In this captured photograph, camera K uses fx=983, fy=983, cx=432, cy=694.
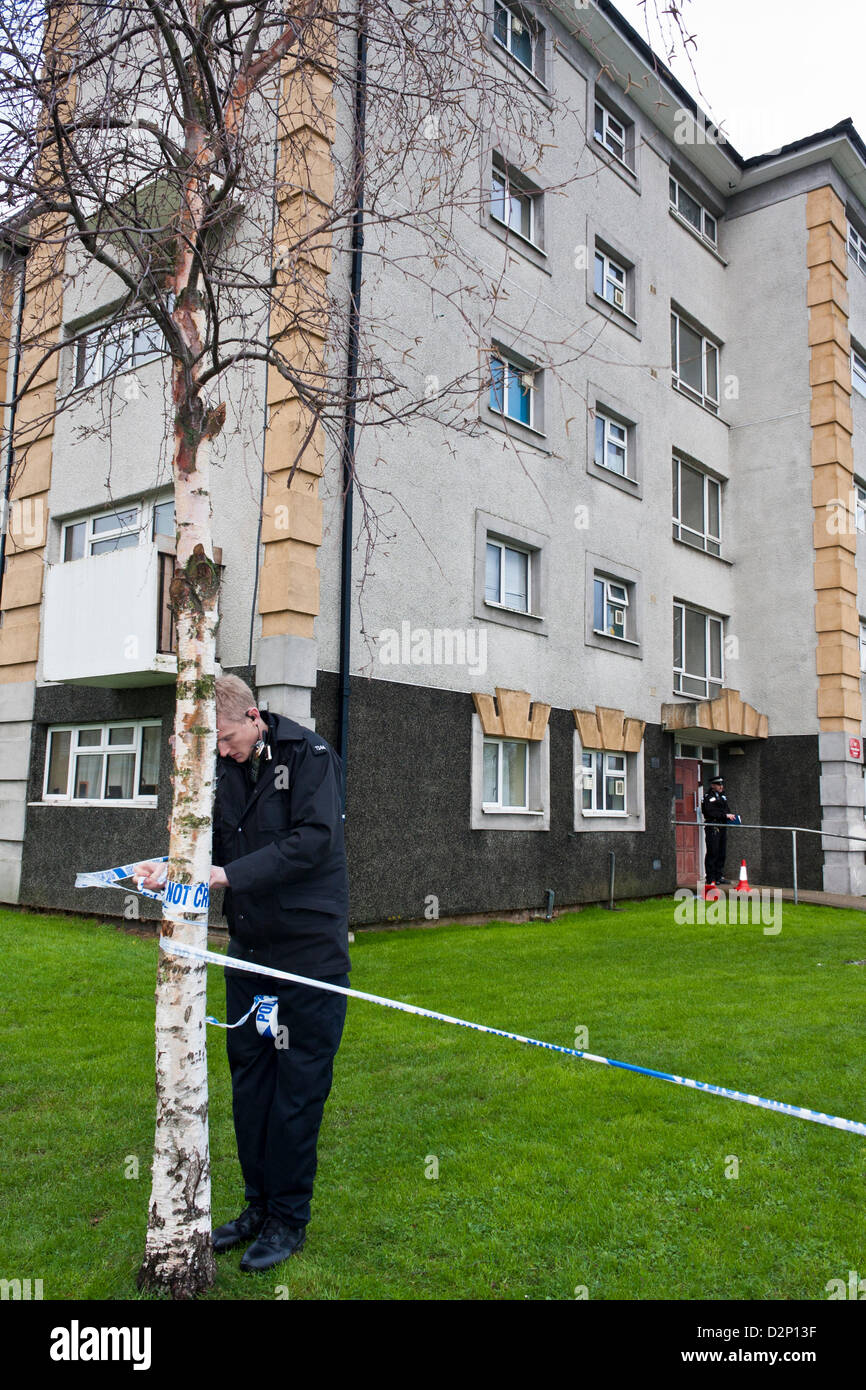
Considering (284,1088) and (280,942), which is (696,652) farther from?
(284,1088)

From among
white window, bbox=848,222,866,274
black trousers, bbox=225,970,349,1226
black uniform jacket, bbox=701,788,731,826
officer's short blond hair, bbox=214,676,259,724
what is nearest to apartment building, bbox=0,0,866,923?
white window, bbox=848,222,866,274

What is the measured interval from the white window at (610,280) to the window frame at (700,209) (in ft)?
9.22

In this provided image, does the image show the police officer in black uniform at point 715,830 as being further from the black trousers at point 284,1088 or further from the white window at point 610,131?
the black trousers at point 284,1088

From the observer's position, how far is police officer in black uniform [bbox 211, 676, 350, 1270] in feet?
12.2

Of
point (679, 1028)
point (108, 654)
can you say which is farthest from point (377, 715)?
point (679, 1028)

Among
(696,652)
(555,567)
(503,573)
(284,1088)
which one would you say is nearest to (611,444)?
(555,567)

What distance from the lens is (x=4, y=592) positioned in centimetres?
1412

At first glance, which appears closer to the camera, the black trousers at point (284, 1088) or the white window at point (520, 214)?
the black trousers at point (284, 1088)

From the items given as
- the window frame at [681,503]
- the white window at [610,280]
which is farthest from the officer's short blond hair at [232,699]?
the window frame at [681,503]

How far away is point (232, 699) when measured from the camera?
398 centimetres

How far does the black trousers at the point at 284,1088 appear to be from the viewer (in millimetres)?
3723

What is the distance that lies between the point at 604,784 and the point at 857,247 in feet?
47.7
